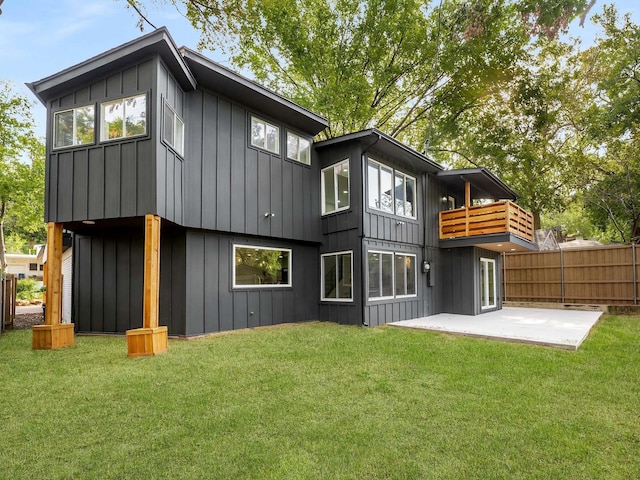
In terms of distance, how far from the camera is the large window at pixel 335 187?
31.8ft

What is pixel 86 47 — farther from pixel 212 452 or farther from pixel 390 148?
pixel 212 452

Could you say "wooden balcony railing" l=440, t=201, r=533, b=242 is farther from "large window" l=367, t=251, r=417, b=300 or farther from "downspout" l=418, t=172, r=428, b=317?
"large window" l=367, t=251, r=417, b=300

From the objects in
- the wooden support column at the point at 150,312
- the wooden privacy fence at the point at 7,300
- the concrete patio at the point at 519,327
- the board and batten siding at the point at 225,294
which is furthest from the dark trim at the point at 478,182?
the wooden privacy fence at the point at 7,300

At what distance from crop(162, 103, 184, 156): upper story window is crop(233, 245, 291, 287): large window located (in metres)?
2.41

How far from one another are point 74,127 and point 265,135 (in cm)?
390

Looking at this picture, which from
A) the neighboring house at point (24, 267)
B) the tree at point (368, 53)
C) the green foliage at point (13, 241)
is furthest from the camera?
the neighboring house at point (24, 267)

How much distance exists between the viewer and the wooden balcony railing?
10.3 metres

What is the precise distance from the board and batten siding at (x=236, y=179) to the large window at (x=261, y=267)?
45 centimetres

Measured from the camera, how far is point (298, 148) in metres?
9.92

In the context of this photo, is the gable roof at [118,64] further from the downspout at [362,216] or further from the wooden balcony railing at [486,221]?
the wooden balcony railing at [486,221]

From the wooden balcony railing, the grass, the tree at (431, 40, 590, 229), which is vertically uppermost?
the tree at (431, 40, 590, 229)

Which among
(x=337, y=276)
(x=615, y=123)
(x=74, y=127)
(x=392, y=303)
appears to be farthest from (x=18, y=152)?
(x=615, y=123)

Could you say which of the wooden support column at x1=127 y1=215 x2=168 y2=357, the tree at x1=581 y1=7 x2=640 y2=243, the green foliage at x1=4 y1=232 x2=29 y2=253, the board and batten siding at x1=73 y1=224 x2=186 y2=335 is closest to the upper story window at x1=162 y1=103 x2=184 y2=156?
the wooden support column at x1=127 y1=215 x2=168 y2=357

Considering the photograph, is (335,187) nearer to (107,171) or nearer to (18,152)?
(107,171)
